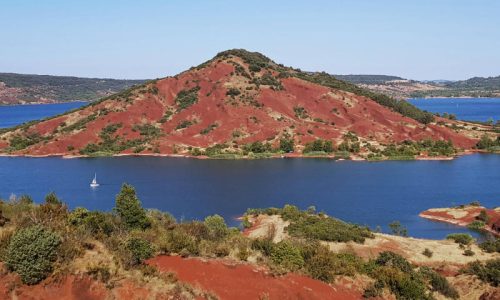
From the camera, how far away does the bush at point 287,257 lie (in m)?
23.1

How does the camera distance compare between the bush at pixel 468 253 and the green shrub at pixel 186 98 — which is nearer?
the bush at pixel 468 253

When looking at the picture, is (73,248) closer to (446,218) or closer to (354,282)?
(354,282)

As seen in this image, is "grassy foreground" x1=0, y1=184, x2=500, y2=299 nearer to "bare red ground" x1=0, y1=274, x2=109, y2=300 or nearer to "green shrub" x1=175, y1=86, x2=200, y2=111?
"bare red ground" x1=0, y1=274, x2=109, y2=300

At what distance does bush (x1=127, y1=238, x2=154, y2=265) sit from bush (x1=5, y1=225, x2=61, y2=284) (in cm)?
312

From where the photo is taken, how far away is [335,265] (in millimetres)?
24547

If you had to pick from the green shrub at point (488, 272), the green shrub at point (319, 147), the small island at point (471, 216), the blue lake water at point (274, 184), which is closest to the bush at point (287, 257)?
the green shrub at point (488, 272)

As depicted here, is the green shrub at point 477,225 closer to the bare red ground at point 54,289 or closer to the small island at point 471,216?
the small island at point 471,216

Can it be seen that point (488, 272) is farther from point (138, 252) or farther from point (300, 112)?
point (300, 112)

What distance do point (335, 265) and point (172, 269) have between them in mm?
8998

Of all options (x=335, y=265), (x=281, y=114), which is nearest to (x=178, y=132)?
(x=281, y=114)

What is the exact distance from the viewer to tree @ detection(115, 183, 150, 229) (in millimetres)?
31188

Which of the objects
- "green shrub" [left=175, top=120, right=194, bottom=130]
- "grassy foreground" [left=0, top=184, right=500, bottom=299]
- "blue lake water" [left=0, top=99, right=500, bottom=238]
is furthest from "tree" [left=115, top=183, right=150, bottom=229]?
"green shrub" [left=175, top=120, right=194, bottom=130]

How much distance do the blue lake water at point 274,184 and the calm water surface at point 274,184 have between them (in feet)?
0.50

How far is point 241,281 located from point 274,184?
2486 inches
